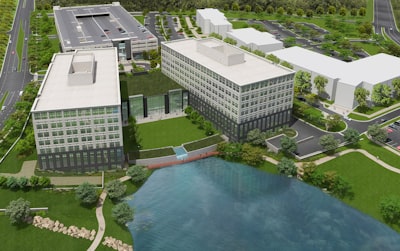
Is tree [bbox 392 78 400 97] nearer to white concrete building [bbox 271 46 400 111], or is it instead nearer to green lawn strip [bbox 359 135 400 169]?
white concrete building [bbox 271 46 400 111]

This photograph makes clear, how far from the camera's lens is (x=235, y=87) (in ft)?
364

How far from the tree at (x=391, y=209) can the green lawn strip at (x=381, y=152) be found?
17936mm

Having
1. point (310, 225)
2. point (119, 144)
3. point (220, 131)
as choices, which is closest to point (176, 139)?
point (220, 131)

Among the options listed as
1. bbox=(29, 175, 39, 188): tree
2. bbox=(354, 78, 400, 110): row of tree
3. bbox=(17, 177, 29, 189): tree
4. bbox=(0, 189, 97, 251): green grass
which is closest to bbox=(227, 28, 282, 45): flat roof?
bbox=(354, 78, 400, 110): row of tree

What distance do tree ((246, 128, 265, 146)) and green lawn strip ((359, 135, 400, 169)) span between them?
27072mm

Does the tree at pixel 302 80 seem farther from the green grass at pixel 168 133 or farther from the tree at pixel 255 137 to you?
the green grass at pixel 168 133

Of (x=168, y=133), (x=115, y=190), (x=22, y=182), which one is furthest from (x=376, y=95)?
(x=22, y=182)

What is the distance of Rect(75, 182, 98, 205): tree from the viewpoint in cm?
9044

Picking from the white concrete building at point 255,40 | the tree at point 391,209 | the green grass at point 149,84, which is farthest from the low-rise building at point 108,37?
the tree at point 391,209

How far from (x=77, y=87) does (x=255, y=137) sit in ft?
158

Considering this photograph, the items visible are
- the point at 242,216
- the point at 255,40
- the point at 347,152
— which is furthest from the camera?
the point at 255,40

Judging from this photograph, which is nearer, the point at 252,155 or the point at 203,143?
the point at 252,155

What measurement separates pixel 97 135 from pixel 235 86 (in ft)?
123

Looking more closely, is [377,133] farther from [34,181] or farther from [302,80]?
[34,181]
